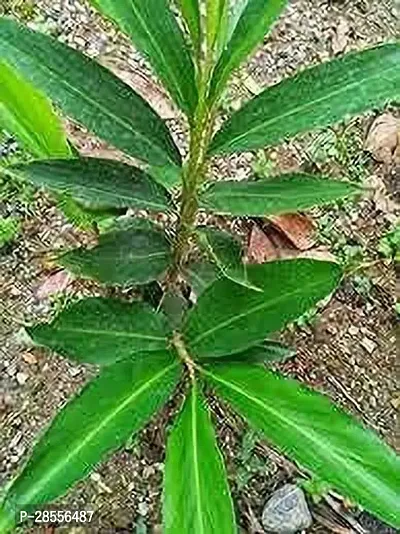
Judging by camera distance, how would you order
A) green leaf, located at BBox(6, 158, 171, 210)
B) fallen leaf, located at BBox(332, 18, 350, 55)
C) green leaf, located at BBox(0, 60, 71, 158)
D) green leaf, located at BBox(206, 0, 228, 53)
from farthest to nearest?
fallen leaf, located at BBox(332, 18, 350, 55)
green leaf, located at BBox(0, 60, 71, 158)
green leaf, located at BBox(6, 158, 171, 210)
green leaf, located at BBox(206, 0, 228, 53)

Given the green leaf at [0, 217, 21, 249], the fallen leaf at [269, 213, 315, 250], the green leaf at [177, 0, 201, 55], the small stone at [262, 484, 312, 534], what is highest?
the green leaf at [0, 217, 21, 249]

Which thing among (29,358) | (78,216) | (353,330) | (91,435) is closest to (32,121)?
(78,216)

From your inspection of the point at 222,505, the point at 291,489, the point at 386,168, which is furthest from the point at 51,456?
the point at 386,168

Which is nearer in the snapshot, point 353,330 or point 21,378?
point 21,378

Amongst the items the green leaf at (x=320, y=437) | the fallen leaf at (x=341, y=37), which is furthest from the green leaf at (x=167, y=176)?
the fallen leaf at (x=341, y=37)

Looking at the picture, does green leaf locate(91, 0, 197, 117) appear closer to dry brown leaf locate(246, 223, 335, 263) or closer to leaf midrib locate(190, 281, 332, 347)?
leaf midrib locate(190, 281, 332, 347)

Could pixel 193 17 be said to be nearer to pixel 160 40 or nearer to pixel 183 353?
pixel 160 40

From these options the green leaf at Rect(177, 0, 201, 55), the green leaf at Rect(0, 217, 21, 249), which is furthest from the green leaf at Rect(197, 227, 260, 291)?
the green leaf at Rect(0, 217, 21, 249)

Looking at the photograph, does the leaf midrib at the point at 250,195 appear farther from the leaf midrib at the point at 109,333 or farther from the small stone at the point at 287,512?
the small stone at the point at 287,512
